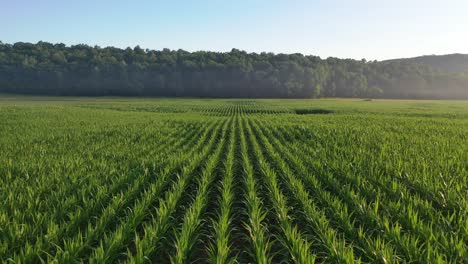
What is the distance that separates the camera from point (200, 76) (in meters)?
125

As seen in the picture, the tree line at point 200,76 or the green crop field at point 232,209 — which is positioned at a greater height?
the tree line at point 200,76

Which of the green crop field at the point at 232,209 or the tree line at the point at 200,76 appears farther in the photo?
the tree line at the point at 200,76

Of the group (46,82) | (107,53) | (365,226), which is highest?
(107,53)

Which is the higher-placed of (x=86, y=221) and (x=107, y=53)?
(x=107, y=53)

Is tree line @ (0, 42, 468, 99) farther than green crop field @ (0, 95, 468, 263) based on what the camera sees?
Result: Yes

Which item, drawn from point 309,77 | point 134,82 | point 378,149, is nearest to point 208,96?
point 134,82

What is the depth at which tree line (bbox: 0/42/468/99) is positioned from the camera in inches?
4304

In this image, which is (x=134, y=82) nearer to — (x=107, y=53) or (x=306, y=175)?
(x=107, y=53)

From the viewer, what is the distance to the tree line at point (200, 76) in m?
109

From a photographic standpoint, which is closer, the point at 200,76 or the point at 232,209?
the point at 232,209

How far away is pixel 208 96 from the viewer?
12081 cm

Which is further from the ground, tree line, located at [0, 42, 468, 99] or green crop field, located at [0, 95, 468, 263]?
tree line, located at [0, 42, 468, 99]

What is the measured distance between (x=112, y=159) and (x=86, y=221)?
578 centimetres

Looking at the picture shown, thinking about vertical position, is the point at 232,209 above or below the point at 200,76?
below
